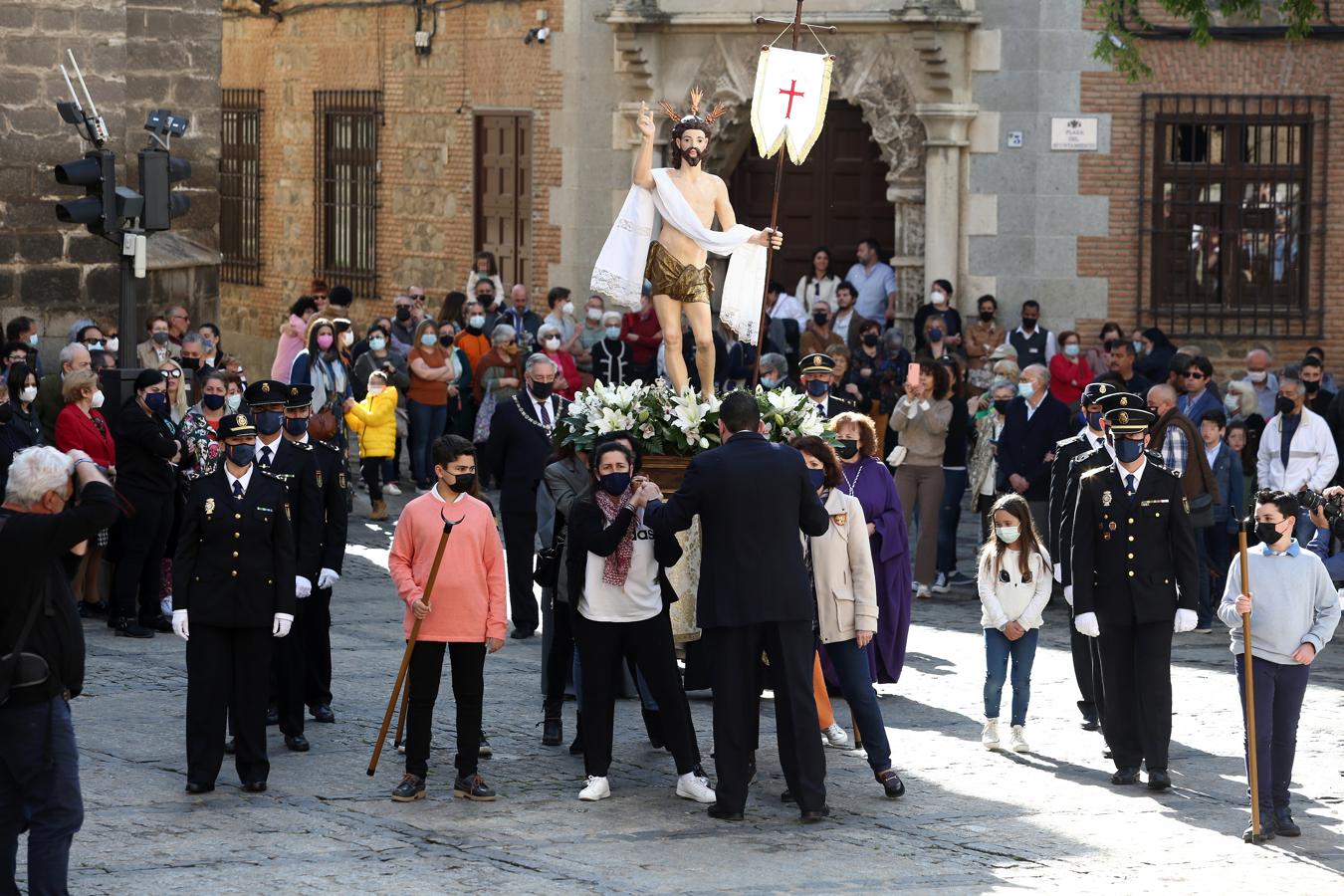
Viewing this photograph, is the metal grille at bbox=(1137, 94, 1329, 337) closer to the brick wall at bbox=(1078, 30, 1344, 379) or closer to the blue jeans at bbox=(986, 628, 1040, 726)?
the brick wall at bbox=(1078, 30, 1344, 379)

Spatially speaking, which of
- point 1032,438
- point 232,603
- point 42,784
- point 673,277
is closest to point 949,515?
point 1032,438

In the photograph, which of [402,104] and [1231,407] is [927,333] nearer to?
[1231,407]

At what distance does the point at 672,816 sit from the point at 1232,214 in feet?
45.1

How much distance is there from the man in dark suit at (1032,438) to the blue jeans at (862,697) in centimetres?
498

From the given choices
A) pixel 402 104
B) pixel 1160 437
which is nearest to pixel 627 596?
pixel 1160 437

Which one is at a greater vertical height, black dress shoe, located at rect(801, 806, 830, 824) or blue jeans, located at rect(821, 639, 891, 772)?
blue jeans, located at rect(821, 639, 891, 772)

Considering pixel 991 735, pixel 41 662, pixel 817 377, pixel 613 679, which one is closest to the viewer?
pixel 41 662

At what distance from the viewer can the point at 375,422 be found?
18.3m

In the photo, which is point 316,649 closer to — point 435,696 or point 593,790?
point 435,696

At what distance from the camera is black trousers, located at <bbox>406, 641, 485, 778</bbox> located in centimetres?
1003

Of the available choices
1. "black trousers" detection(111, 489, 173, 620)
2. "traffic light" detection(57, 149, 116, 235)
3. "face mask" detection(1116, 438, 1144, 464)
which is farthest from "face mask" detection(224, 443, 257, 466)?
"traffic light" detection(57, 149, 116, 235)

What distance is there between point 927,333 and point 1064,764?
31.2 feet

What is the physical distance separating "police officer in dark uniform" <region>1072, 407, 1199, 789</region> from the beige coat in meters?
1.05

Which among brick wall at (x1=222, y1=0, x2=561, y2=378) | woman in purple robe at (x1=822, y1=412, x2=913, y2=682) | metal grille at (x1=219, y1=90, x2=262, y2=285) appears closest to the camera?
woman in purple robe at (x1=822, y1=412, x2=913, y2=682)
